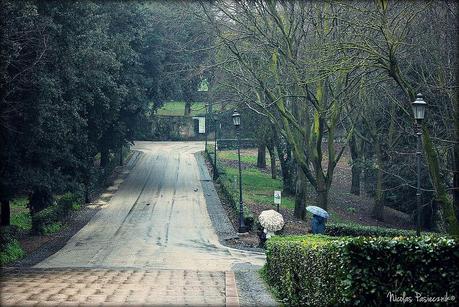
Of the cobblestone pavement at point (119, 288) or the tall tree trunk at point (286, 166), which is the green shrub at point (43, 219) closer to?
the cobblestone pavement at point (119, 288)

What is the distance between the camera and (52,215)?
92.7 feet

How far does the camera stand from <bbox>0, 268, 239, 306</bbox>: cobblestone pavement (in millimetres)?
10547

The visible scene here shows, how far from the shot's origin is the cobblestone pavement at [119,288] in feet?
34.6

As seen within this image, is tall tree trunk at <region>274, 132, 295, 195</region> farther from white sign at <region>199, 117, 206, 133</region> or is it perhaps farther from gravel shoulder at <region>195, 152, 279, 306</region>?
white sign at <region>199, 117, 206, 133</region>

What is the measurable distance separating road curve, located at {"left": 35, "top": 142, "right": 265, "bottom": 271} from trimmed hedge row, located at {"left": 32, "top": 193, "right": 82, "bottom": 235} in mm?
1309

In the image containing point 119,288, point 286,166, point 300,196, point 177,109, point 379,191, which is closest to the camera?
point 119,288

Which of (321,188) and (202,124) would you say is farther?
(202,124)

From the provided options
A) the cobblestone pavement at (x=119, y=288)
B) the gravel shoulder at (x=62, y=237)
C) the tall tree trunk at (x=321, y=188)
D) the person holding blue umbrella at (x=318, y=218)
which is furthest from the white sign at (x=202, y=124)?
the cobblestone pavement at (x=119, y=288)

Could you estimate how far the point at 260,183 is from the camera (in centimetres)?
4522

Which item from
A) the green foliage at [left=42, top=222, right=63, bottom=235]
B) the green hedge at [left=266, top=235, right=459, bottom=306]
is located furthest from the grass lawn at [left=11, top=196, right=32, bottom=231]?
the green hedge at [left=266, top=235, right=459, bottom=306]

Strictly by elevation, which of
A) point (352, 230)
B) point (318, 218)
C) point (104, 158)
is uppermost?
point (104, 158)

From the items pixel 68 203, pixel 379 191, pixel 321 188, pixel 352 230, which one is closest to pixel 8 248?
pixel 68 203

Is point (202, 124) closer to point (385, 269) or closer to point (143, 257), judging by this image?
point (143, 257)

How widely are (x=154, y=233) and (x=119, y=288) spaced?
15543mm
